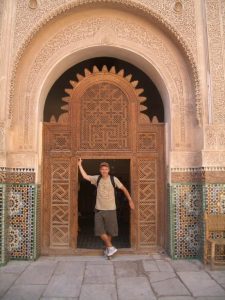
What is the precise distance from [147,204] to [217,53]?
2443mm

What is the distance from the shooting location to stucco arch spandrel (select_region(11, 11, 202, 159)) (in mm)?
5078

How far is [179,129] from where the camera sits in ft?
16.8

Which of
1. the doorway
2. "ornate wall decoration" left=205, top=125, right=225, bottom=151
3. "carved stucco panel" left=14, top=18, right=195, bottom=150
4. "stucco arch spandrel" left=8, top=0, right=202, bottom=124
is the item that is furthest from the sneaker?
"stucco arch spandrel" left=8, top=0, right=202, bottom=124

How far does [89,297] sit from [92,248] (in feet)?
6.31

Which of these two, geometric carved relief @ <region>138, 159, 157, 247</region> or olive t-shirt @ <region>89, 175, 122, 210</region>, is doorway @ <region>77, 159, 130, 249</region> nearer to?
geometric carved relief @ <region>138, 159, 157, 247</region>

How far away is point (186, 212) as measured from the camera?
4.98 m

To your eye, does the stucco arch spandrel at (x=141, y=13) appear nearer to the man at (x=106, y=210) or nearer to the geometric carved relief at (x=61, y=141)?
the geometric carved relief at (x=61, y=141)

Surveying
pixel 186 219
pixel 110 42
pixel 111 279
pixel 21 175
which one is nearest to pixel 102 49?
pixel 110 42

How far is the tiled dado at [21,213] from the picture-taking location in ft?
15.9

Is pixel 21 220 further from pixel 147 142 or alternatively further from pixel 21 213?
pixel 147 142

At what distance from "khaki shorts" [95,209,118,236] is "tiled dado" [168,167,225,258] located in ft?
2.66

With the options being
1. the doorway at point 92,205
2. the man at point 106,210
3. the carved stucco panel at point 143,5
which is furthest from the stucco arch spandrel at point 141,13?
the doorway at point 92,205

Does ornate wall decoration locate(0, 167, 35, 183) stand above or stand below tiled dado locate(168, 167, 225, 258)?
above

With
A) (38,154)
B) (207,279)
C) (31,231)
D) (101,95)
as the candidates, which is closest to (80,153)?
(38,154)
